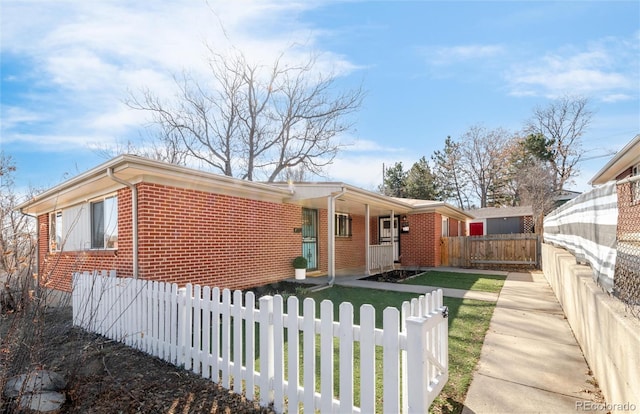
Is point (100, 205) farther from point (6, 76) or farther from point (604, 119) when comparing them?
point (604, 119)

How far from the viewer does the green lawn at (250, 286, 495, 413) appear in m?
2.98

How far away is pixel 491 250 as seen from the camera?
14.4 meters

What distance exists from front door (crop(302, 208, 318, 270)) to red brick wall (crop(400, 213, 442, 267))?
209 inches

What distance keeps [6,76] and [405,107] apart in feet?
47.1

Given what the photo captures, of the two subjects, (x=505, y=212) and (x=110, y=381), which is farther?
(x=505, y=212)

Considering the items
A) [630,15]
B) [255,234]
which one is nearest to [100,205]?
[255,234]

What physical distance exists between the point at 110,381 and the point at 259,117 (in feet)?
65.7

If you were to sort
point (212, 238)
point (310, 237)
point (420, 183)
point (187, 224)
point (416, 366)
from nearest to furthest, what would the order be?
point (416, 366) < point (187, 224) < point (212, 238) < point (310, 237) < point (420, 183)

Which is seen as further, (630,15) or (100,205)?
(100,205)

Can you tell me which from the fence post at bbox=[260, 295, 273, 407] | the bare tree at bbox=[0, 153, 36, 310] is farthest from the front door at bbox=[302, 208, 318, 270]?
the fence post at bbox=[260, 295, 273, 407]

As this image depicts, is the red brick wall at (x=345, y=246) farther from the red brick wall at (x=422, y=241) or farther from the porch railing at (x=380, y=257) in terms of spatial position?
the red brick wall at (x=422, y=241)

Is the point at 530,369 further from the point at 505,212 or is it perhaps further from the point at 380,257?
the point at 505,212

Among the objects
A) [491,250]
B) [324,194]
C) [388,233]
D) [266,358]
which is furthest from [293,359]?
[491,250]

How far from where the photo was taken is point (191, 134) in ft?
70.1
